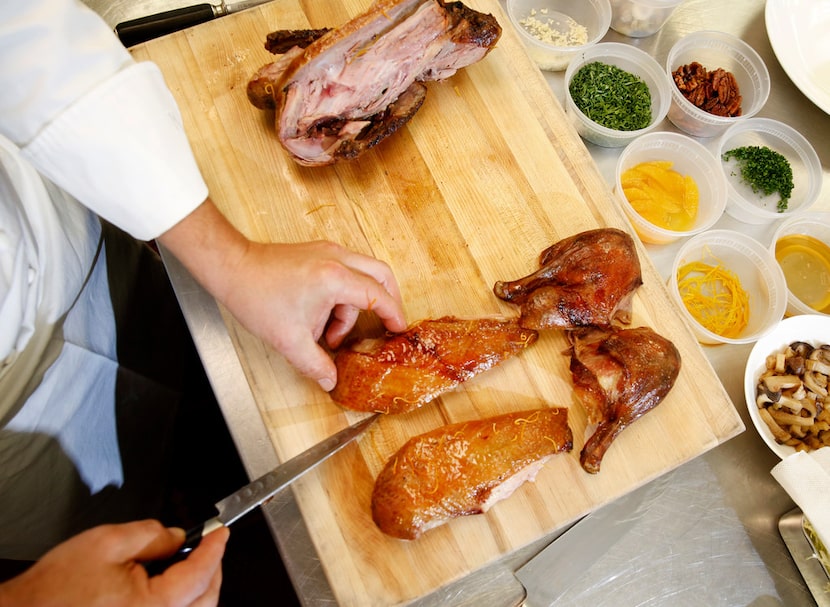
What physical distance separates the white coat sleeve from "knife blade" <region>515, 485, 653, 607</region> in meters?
1.61

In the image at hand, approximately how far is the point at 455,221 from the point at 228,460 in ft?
5.40

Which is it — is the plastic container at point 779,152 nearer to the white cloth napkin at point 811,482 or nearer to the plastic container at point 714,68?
the plastic container at point 714,68

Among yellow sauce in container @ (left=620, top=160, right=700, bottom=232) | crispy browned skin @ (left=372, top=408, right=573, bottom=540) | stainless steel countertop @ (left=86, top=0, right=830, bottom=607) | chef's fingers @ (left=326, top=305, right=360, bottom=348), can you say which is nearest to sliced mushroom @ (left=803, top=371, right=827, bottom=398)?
stainless steel countertop @ (left=86, top=0, right=830, bottom=607)

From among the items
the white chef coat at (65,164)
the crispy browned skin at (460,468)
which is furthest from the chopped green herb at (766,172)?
the white chef coat at (65,164)

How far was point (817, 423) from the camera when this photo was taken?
6.63ft

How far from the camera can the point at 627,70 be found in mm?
2514

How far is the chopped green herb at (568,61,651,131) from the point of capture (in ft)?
7.79

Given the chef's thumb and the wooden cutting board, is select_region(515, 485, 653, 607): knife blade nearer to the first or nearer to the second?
the wooden cutting board

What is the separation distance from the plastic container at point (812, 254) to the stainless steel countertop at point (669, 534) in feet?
1.21

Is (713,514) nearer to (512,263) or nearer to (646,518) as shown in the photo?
(646,518)

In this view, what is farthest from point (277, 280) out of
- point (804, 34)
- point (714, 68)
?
point (804, 34)

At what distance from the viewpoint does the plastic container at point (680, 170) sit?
223cm

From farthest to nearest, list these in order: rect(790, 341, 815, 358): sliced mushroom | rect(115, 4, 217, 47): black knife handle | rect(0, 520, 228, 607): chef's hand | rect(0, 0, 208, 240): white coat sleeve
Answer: rect(115, 4, 217, 47): black knife handle < rect(790, 341, 815, 358): sliced mushroom < rect(0, 0, 208, 240): white coat sleeve < rect(0, 520, 228, 607): chef's hand

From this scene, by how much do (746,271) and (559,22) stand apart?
4.53ft
